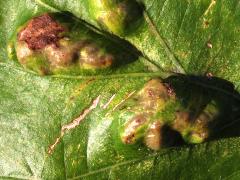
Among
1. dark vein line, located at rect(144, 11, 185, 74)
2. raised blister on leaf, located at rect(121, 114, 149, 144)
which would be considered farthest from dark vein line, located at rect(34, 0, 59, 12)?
raised blister on leaf, located at rect(121, 114, 149, 144)

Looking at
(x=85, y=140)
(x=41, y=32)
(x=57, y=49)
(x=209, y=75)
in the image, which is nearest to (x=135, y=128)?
(x=85, y=140)

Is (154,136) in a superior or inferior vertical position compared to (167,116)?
inferior

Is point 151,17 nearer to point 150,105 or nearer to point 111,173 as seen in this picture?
point 150,105

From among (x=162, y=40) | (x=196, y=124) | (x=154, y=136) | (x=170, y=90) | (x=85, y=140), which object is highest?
(x=162, y=40)

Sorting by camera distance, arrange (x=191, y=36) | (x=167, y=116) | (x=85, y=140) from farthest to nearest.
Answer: (x=85, y=140), (x=191, y=36), (x=167, y=116)

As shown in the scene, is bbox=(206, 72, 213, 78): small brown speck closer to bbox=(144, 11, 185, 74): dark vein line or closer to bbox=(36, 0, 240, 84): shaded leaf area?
bbox=(36, 0, 240, 84): shaded leaf area

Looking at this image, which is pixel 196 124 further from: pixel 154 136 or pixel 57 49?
pixel 57 49
